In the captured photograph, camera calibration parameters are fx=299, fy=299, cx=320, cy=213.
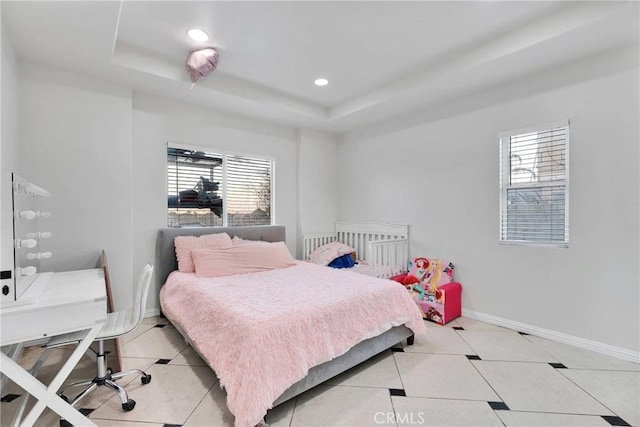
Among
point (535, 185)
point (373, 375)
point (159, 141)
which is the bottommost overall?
point (373, 375)

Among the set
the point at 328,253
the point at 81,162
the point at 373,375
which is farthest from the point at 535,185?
the point at 81,162

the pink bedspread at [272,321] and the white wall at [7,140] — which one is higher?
the white wall at [7,140]

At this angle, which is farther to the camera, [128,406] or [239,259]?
[239,259]

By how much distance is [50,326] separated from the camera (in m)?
1.42

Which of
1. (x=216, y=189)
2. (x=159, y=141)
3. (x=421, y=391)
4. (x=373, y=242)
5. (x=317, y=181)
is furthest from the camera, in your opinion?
(x=317, y=181)

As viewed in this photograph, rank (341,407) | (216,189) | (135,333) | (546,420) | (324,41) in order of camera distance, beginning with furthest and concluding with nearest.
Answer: (216,189) < (135,333) < (324,41) < (341,407) < (546,420)

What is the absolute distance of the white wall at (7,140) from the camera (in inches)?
55.0

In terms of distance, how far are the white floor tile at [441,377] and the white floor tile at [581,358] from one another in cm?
77

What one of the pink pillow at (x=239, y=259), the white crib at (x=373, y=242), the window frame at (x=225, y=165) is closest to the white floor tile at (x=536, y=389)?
the white crib at (x=373, y=242)

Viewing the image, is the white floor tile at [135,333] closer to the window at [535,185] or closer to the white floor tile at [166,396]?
the white floor tile at [166,396]

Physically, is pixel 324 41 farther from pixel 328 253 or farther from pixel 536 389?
pixel 536 389

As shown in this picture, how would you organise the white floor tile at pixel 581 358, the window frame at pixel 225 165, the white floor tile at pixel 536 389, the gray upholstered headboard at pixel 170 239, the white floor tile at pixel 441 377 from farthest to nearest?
1. the window frame at pixel 225 165
2. the gray upholstered headboard at pixel 170 239
3. the white floor tile at pixel 581 358
4. the white floor tile at pixel 441 377
5. the white floor tile at pixel 536 389

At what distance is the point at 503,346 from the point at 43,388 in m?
3.18

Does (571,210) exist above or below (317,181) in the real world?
below
